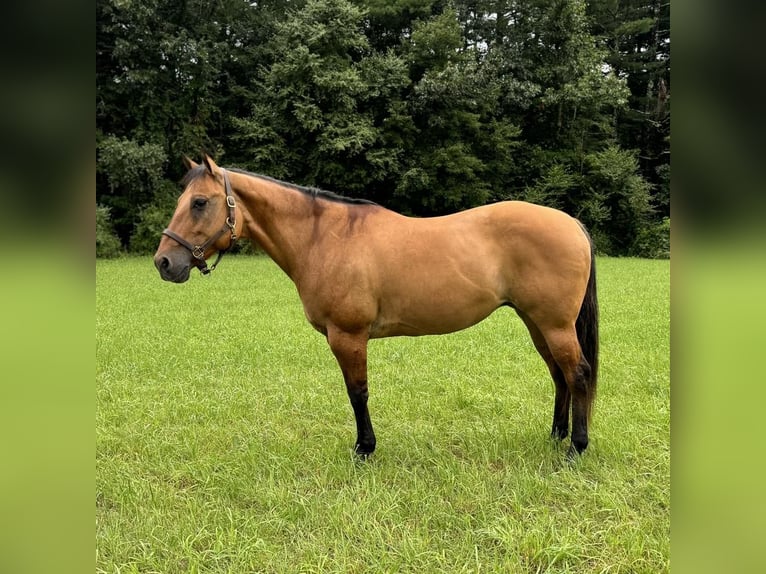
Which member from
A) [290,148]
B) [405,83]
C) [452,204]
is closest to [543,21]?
[405,83]

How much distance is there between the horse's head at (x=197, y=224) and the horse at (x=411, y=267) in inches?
0.6

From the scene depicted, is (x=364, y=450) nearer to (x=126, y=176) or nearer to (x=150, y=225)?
(x=150, y=225)

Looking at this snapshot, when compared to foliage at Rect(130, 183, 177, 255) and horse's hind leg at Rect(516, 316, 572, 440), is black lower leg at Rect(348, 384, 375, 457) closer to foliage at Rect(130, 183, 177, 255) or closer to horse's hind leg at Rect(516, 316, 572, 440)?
horse's hind leg at Rect(516, 316, 572, 440)

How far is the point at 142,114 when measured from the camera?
2133cm

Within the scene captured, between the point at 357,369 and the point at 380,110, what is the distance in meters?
22.2

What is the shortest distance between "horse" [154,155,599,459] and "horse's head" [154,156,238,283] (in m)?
0.02

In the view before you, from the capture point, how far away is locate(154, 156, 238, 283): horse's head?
3.11 meters

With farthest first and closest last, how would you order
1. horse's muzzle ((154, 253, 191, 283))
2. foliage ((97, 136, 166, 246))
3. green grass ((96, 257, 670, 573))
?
foliage ((97, 136, 166, 246))
horse's muzzle ((154, 253, 191, 283))
green grass ((96, 257, 670, 573))

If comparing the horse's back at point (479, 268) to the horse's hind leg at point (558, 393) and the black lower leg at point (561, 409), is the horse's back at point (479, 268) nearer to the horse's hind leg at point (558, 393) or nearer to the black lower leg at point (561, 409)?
the horse's hind leg at point (558, 393)

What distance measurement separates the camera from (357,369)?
3.46 meters

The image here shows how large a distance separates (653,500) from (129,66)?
2424 cm

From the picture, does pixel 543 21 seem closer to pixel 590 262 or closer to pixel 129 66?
pixel 129 66

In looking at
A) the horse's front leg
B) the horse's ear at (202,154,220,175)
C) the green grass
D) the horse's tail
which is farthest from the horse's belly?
the horse's ear at (202,154,220,175)

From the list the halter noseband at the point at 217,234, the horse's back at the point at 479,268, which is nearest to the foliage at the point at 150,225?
the halter noseband at the point at 217,234
